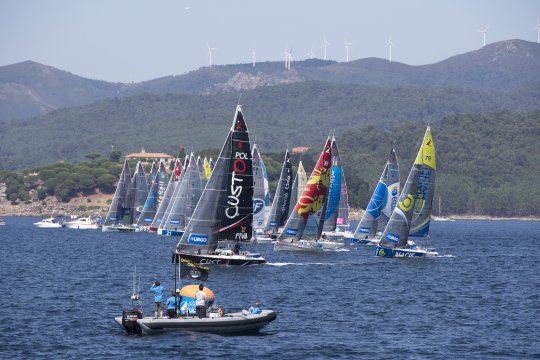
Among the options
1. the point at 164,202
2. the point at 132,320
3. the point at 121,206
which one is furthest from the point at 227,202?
the point at 121,206

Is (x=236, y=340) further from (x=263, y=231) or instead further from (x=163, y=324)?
(x=263, y=231)

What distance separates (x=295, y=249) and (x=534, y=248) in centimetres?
4247

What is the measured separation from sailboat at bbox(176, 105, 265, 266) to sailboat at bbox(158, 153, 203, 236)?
164 ft

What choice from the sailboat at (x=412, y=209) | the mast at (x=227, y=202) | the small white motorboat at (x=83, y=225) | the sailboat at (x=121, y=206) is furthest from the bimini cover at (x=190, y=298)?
the small white motorboat at (x=83, y=225)

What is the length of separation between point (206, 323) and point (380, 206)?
2658 inches

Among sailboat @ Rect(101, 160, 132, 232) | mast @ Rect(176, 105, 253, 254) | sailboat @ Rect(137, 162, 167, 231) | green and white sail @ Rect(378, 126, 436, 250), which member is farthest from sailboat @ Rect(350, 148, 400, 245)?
sailboat @ Rect(101, 160, 132, 232)

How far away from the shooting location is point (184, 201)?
132 metres

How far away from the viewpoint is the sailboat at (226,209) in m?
77.2

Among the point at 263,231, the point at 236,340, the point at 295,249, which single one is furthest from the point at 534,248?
the point at 236,340

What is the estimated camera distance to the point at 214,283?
69812 millimetres

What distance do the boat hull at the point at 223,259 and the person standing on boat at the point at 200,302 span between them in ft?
81.2

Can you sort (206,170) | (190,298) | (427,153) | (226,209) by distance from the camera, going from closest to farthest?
(190,298) → (226,209) → (427,153) → (206,170)

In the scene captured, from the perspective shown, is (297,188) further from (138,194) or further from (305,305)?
(305,305)

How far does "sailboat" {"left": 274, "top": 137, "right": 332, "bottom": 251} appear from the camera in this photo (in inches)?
3875
